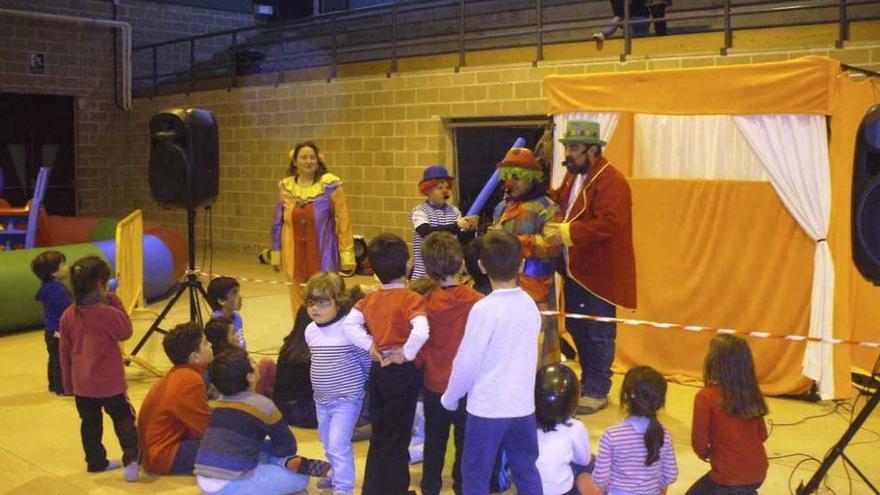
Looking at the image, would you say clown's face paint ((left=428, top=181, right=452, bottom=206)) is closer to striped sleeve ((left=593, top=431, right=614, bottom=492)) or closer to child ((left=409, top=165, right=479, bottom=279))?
child ((left=409, top=165, right=479, bottom=279))

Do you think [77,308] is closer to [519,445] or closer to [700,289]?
[519,445]

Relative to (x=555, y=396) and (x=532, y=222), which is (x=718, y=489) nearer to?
(x=555, y=396)

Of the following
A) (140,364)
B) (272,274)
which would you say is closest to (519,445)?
(140,364)

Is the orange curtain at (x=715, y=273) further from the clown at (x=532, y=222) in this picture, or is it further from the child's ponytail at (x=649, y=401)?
the child's ponytail at (x=649, y=401)

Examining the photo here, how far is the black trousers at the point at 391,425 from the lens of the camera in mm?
3986

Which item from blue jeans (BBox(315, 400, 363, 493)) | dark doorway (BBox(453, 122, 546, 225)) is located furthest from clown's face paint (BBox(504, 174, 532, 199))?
dark doorway (BBox(453, 122, 546, 225))

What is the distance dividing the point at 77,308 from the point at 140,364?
2036 millimetres

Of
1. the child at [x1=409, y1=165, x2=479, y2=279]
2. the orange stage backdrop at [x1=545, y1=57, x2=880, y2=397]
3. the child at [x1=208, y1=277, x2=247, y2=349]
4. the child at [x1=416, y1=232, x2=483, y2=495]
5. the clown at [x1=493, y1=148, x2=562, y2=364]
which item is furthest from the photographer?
the child at [x1=409, y1=165, x2=479, y2=279]

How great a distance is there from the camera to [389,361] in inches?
154

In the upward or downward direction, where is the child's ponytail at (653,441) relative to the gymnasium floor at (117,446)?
upward

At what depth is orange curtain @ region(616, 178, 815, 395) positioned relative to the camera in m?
5.97

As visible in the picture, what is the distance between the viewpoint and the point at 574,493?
151 inches

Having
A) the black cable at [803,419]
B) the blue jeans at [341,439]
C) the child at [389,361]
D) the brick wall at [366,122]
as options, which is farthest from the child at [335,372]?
the brick wall at [366,122]

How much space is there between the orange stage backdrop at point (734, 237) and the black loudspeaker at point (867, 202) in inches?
81.7
